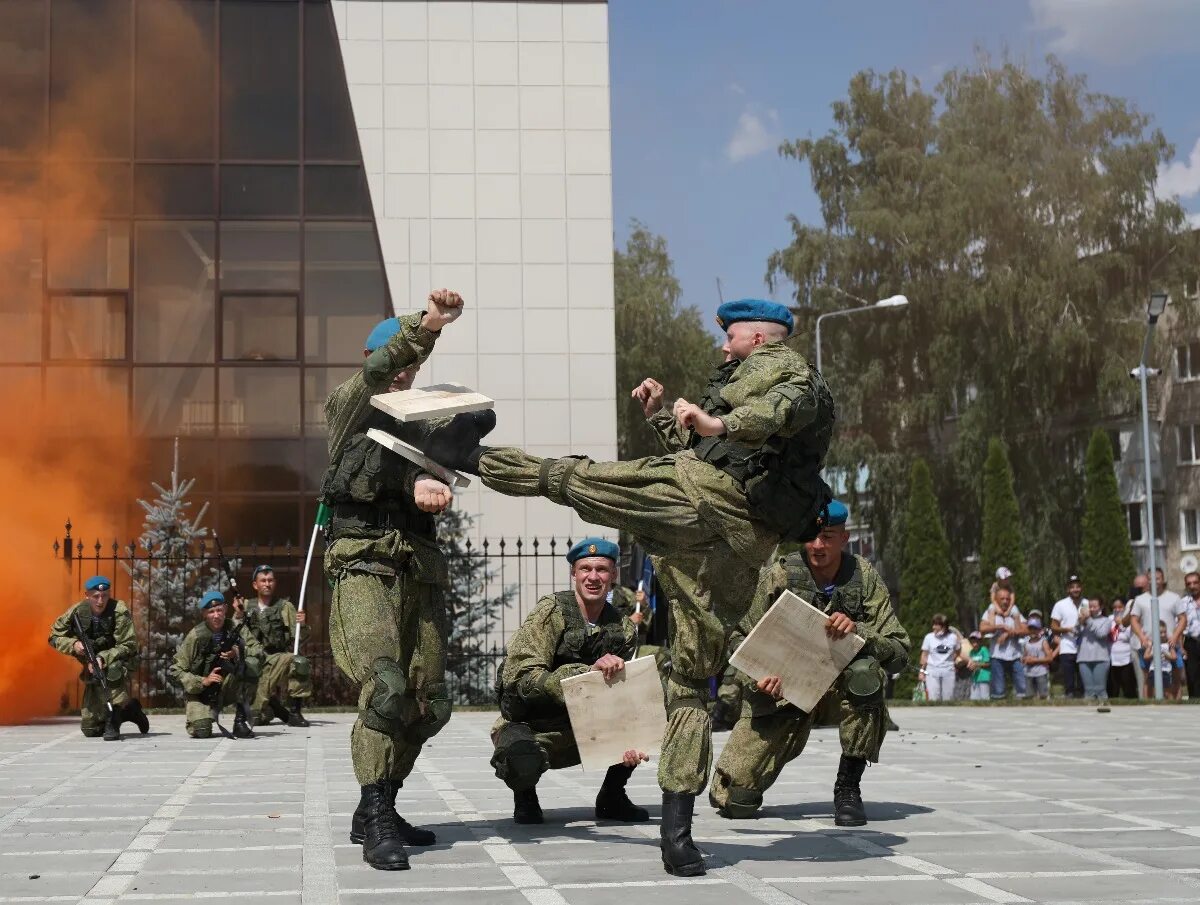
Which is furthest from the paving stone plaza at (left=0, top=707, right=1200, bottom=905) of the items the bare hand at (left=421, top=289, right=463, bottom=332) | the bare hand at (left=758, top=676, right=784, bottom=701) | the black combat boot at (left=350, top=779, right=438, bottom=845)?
the bare hand at (left=421, top=289, right=463, bottom=332)

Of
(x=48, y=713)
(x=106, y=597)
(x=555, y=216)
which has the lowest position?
(x=48, y=713)

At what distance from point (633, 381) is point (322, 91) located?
65.3 feet

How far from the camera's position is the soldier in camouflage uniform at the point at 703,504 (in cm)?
661

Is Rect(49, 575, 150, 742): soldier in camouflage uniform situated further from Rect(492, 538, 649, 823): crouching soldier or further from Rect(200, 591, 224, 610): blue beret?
Rect(492, 538, 649, 823): crouching soldier

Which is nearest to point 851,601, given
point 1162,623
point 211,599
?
point 211,599

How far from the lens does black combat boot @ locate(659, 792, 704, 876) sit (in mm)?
6617

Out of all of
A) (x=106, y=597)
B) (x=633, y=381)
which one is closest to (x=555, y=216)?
A: (x=106, y=597)

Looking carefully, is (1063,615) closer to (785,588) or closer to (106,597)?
(106,597)

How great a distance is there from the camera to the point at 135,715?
695 inches

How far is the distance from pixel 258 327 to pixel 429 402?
22.8 meters

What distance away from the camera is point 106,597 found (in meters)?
18.2

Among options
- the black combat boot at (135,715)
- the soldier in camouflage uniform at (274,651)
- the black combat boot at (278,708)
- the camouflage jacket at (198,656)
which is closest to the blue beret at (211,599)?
the camouflage jacket at (198,656)

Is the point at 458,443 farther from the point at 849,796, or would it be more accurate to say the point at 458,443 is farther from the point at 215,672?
the point at 215,672

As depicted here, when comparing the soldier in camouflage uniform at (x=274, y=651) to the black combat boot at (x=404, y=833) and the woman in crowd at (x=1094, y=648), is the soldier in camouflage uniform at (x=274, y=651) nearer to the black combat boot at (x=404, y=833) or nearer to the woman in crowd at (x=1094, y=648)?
the woman in crowd at (x=1094, y=648)
